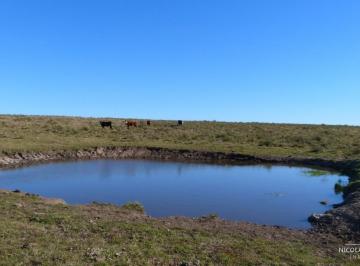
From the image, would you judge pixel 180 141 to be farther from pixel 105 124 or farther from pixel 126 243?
pixel 126 243

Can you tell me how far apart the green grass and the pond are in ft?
14.7

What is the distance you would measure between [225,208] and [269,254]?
8876 mm

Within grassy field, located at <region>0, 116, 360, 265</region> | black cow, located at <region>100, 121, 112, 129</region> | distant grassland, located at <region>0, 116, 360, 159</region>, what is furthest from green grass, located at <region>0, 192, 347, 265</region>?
black cow, located at <region>100, 121, 112, 129</region>

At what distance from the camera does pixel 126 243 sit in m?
11.8

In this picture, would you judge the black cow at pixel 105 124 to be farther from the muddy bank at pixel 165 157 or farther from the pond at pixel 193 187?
the pond at pixel 193 187

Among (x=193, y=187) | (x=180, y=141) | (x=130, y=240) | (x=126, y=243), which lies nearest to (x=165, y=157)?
(x=180, y=141)

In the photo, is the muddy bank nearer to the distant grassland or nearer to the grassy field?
the distant grassland

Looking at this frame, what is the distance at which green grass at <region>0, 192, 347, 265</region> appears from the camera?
10445mm

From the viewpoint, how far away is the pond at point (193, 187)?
66.3ft

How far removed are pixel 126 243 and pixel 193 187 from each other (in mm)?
14880

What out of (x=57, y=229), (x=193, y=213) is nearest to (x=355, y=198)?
(x=193, y=213)

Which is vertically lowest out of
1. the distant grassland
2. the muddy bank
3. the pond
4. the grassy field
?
the pond

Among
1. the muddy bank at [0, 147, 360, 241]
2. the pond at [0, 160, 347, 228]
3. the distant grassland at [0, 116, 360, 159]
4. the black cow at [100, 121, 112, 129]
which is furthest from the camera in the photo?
the black cow at [100, 121, 112, 129]

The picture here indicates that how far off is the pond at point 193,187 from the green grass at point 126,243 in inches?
177
